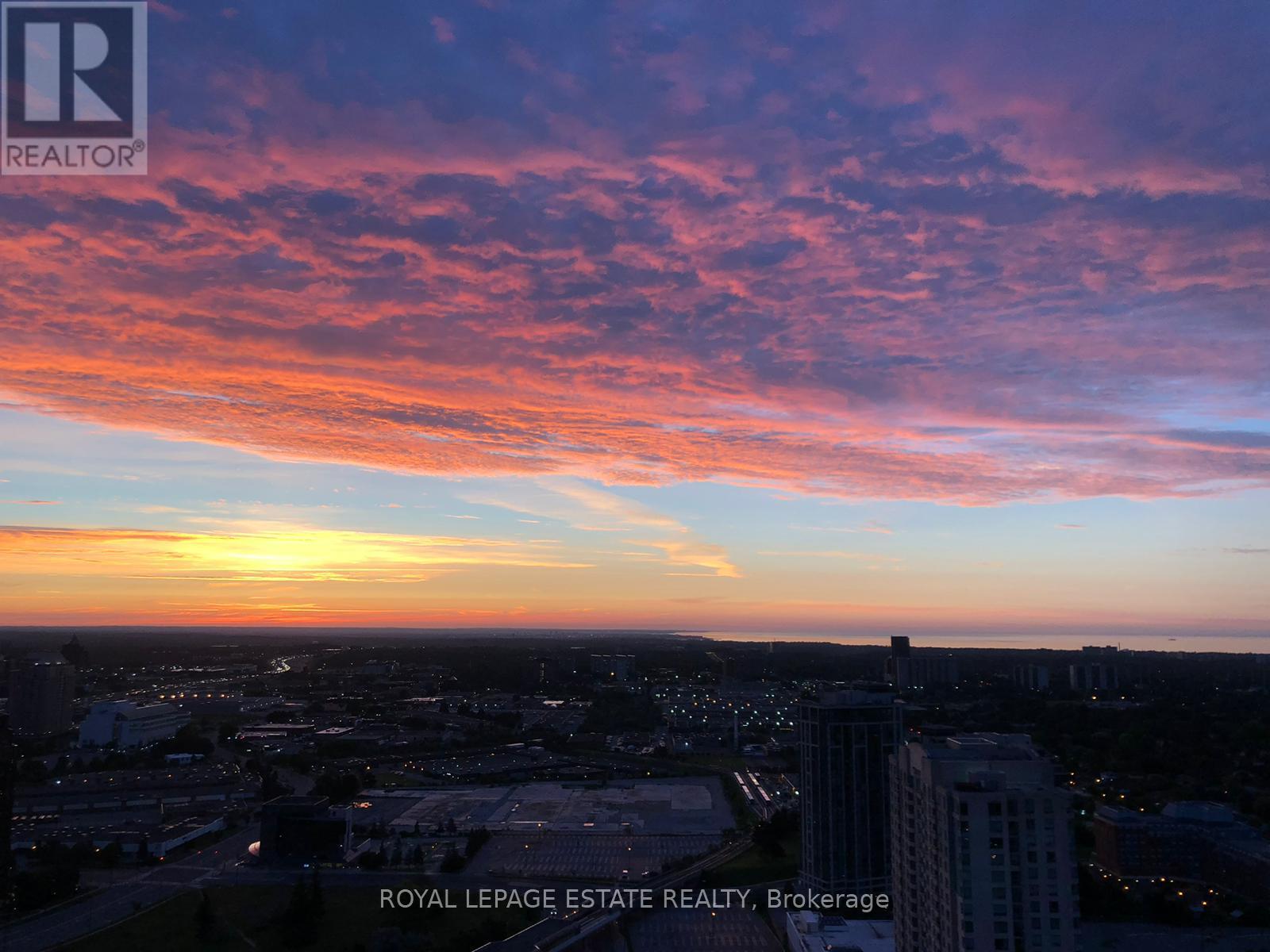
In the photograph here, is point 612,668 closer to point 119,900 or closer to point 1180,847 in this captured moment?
point 1180,847

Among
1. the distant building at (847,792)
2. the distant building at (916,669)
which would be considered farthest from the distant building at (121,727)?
the distant building at (916,669)

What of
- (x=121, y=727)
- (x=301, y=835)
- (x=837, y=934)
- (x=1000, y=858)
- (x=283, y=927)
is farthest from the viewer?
(x=121, y=727)

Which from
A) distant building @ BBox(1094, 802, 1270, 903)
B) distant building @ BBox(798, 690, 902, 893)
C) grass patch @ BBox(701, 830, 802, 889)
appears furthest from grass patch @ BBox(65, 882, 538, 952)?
distant building @ BBox(1094, 802, 1270, 903)

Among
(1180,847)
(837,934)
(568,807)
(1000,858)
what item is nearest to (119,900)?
(568,807)

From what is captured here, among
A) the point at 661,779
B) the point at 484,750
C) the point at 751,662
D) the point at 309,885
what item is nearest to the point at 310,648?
the point at 751,662

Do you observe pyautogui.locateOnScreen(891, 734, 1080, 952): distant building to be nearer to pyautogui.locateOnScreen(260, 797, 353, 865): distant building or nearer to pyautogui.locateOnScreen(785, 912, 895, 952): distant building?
pyautogui.locateOnScreen(785, 912, 895, 952): distant building

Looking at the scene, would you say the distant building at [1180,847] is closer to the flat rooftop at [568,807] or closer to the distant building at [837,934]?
the distant building at [837,934]
